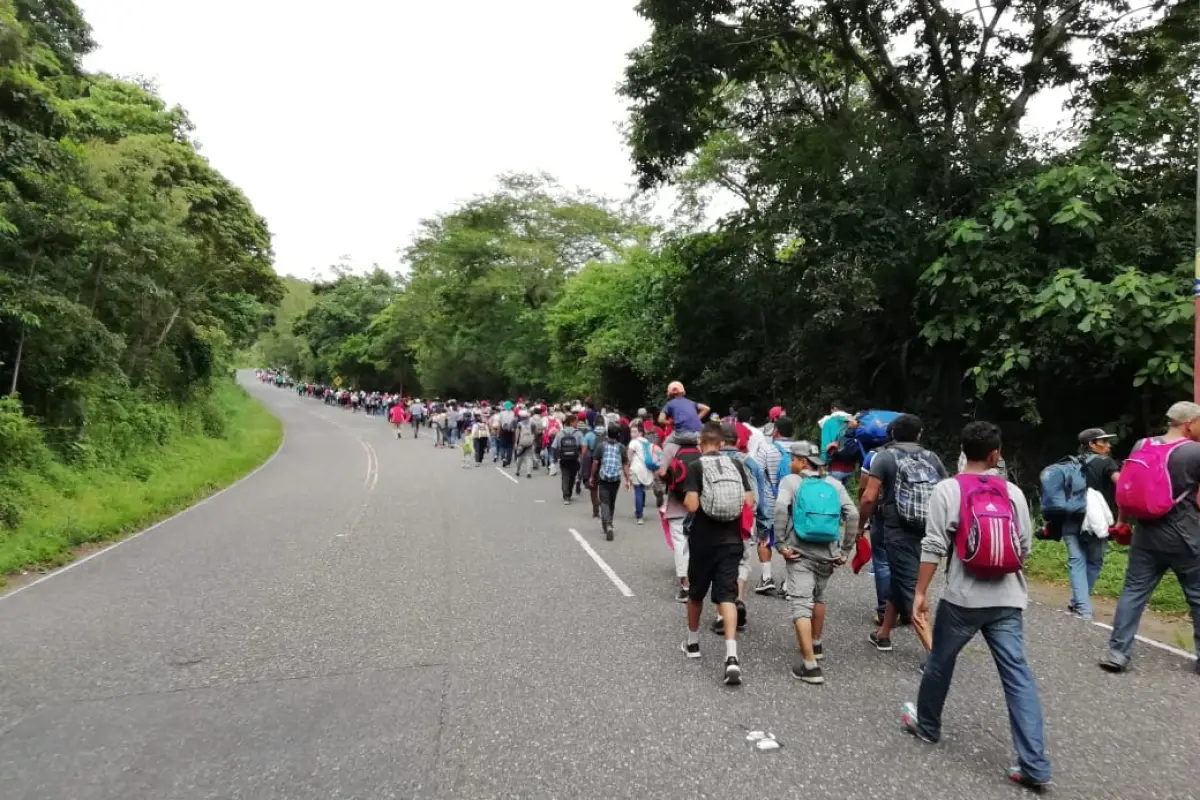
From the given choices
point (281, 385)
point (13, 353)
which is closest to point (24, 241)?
point (13, 353)

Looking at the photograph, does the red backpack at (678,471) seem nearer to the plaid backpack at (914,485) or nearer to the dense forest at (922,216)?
the plaid backpack at (914,485)

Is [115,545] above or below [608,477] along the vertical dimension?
below

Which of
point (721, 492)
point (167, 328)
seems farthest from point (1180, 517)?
point (167, 328)

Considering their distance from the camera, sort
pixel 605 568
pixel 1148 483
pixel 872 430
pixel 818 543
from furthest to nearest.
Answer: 1. pixel 605 568
2. pixel 872 430
3. pixel 818 543
4. pixel 1148 483

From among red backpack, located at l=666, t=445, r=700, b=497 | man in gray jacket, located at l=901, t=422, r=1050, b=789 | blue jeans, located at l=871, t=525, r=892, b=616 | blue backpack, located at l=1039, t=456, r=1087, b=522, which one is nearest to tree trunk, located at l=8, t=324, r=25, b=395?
red backpack, located at l=666, t=445, r=700, b=497

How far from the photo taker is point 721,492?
5352 mm

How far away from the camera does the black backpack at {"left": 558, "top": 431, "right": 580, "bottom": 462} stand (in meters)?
14.1

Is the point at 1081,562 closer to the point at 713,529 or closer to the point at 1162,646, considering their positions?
the point at 1162,646

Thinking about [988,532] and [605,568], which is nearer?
[988,532]

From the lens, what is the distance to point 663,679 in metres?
5.09

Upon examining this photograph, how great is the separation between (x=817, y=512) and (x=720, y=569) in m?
0.76

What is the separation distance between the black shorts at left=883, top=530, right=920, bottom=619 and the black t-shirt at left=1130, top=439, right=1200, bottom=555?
4.80 ft

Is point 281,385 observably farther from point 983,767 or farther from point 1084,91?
point 983,767

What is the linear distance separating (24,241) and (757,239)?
45.7 feet
